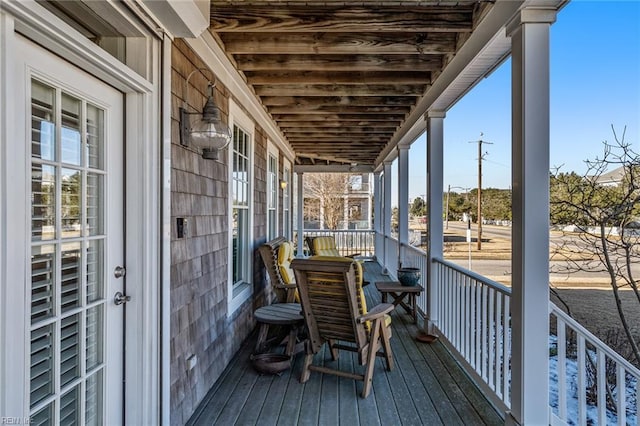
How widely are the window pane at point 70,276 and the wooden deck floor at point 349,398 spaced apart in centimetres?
131

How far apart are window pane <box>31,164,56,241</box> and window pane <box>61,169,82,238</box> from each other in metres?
0.06

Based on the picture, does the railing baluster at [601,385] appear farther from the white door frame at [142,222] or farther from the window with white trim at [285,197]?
the window with white trim at [285,197]

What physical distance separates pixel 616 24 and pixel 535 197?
9.27 ft

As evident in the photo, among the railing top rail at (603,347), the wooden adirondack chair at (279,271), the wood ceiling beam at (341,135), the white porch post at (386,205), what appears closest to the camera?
the railing top rail at (603,347)

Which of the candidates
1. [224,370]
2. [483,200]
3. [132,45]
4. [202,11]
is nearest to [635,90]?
[202,11]

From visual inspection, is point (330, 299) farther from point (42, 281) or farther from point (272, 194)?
point (272, 194)

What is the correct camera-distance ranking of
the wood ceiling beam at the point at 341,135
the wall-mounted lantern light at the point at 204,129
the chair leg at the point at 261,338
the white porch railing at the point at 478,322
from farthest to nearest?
the wood ceiling beam at the point at 341,135 < the chair leg at the point at 261,338 < the white porch railing at the point at 478,322 < the wall-mounted lantern light at the point at 204,129

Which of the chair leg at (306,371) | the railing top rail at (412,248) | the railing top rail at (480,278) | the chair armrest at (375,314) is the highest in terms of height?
the railing top rail at (480,278)

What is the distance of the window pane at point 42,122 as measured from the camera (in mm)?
1350

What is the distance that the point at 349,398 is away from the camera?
270cm

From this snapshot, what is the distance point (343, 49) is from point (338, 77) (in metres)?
0.79

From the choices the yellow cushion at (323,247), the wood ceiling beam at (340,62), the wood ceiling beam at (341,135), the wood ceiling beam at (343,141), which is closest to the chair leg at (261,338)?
the wood ceiling beam at (340,62)

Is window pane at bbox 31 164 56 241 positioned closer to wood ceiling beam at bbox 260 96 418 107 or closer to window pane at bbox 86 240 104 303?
window pane at bbox 86 240 104 303

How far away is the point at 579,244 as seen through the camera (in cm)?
340
